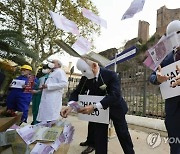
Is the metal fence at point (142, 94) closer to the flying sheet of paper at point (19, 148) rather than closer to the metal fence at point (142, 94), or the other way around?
the metal fence at point (142, 94)

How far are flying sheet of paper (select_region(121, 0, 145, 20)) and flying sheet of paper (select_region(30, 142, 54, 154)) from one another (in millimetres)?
1856

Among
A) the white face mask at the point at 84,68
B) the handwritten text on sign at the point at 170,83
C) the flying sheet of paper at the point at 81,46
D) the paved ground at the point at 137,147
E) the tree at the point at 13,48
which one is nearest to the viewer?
the handwritten text on sign at the point at 170,83

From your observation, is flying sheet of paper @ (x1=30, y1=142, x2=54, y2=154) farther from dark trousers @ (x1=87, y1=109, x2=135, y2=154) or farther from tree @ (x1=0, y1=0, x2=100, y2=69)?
tree @ (x1=0, y1=0, x2=100, y2=69)

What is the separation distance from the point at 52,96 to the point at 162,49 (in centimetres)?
243

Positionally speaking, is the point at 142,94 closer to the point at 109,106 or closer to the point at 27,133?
the point at 109,106

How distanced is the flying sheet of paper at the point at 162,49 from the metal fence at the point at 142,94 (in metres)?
3.49

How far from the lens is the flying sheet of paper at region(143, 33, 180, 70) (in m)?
1.81

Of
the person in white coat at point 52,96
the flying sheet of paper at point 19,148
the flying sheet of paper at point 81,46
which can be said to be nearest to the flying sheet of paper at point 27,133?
the flying sheet of paper at point 19,148

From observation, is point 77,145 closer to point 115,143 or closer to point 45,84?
point 115,143

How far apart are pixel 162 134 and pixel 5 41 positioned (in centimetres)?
563

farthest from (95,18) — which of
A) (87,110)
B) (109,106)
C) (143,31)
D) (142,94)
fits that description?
(143,31)

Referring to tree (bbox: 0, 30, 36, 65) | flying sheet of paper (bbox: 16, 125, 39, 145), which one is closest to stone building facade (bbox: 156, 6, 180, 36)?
tree (bbox: 0, 30, 36, 65)

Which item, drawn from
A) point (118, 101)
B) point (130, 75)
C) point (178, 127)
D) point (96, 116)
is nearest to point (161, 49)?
point (178, 127)

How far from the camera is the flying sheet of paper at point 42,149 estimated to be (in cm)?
206
